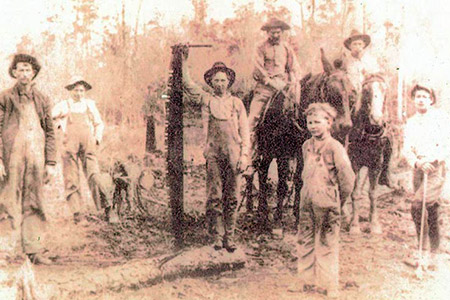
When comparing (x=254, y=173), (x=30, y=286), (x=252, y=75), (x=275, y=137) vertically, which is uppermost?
(x=252, y=75)

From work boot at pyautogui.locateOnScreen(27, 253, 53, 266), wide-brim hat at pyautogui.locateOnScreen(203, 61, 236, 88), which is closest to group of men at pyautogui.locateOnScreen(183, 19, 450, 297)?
wide-brim hat at pyautogui.locateOnScreen(203, 61, 236, 88)

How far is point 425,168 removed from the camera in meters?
5.12

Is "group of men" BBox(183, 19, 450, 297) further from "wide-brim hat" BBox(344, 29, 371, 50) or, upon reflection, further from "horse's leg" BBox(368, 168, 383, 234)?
"horse's leg" BBox(368, 168, 383, 234)

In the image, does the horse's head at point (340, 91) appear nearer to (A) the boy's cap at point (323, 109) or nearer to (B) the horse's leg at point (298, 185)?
(A) the boy's cap at point (323, 109)

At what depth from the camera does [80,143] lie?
5285mm

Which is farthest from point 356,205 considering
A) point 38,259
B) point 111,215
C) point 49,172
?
point 38,259

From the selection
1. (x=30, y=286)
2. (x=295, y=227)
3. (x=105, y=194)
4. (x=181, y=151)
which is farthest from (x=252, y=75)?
(x=30, y=286)

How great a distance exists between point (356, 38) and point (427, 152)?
125 cm

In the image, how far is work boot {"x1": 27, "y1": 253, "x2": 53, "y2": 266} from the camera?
5266mm

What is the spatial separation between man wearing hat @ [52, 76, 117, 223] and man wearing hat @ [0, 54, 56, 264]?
0.14 metres

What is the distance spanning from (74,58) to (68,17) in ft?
1.30

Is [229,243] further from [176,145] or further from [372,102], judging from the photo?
[372,102]

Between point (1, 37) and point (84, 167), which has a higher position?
point (1, 37)

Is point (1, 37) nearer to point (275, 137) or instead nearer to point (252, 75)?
point (252, 75)
